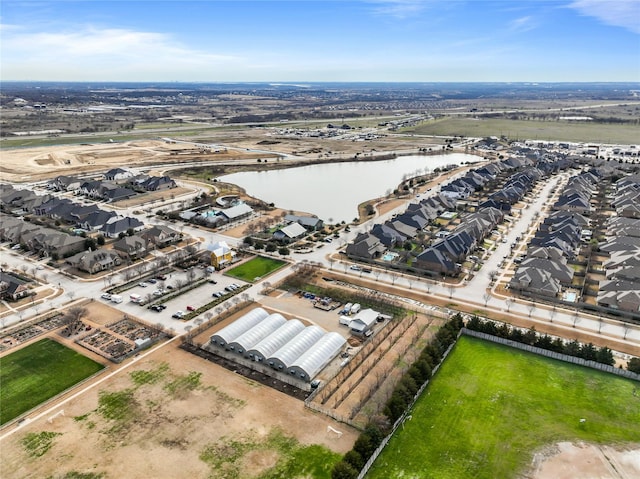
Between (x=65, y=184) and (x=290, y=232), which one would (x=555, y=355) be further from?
(x=65, y=184)

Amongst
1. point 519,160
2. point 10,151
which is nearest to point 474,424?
point 519,160

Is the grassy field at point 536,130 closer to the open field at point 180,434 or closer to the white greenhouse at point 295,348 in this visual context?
the white greenhouse at point 295,348

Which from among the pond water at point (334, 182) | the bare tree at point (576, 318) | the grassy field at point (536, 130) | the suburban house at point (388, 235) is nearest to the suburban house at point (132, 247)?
the pond water at point (334, 182)

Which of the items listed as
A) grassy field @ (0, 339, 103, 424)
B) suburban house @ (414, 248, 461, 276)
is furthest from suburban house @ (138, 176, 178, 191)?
suburban house @ (414, 248, 461, 276)

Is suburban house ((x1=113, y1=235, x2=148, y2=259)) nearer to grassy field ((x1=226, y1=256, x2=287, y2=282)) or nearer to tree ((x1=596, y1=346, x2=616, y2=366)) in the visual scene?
grassy field ((x1=226, y1=256, x2=287, y2=282))

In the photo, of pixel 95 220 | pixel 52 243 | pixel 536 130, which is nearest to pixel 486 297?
pixel 52 243

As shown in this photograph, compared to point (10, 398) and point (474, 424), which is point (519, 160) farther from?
point (10, 398)
